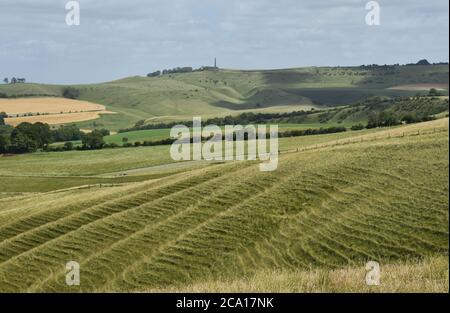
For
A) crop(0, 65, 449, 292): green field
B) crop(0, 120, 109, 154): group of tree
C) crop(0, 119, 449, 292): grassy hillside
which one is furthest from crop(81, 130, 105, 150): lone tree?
crop(0, 119, 449, 292): grassy hillside

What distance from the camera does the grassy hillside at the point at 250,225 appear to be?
116ft

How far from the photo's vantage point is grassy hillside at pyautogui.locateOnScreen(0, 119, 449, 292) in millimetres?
35312

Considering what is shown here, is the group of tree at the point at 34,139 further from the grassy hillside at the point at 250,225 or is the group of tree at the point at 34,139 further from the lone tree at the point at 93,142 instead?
the grassy hillside at the point at 250,225

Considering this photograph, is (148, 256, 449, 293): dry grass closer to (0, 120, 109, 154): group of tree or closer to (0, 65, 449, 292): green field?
(0, 65, 449, 292): green field

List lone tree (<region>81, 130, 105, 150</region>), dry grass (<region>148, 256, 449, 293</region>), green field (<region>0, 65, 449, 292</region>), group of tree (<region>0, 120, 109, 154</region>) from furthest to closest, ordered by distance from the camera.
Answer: lone tree (<region>81, 130, 105, 150</region>), group of tree (<region>0, 120, 109, 154</region>), green field (<region>0, 65, 449, 292</region>), dry grass (<region>148, 256, 449, 293</region>)

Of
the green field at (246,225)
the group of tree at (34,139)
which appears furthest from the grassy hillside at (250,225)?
→ the group of tree at (34,139)

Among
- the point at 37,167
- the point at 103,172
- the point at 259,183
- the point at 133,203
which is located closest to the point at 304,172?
the point at 259,183

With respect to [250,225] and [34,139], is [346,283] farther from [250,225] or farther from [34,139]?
[34,139]

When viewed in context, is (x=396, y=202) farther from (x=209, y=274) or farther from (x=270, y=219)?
(x=209, y=274)

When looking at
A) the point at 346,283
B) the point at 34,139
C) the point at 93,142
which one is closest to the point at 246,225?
the point at 346,283

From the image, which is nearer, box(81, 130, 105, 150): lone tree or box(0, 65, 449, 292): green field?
box(0, 65, 449, 292): green field

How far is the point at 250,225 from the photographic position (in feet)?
135

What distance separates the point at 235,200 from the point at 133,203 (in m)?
11.4
